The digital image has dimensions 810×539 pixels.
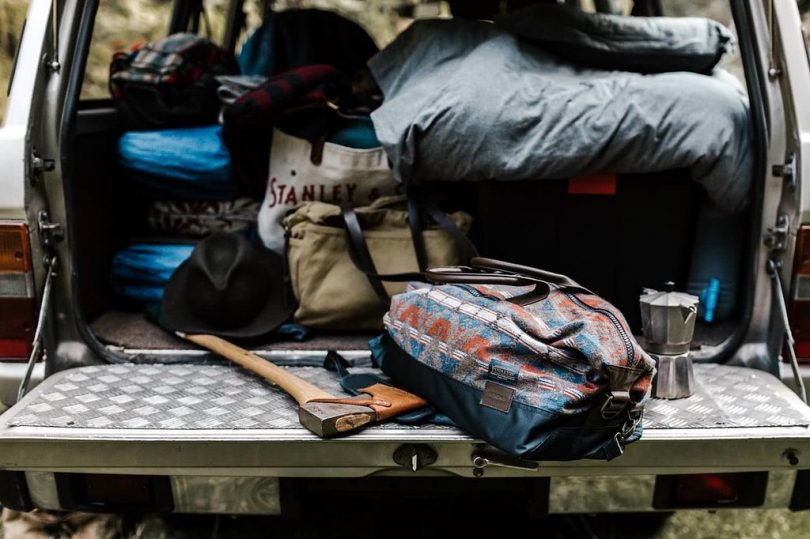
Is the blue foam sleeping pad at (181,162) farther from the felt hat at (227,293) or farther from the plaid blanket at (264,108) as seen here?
the felt hat at (227,293)

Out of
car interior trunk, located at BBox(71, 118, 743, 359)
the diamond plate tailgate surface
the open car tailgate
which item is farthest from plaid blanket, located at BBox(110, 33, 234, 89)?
the open car tailgate

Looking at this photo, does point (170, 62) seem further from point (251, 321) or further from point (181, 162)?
point (251, 321)

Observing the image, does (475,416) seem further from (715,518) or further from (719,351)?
(715,518)

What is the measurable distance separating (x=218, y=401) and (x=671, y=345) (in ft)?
3.15

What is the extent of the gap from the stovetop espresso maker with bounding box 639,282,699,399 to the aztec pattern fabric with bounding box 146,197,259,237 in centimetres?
130

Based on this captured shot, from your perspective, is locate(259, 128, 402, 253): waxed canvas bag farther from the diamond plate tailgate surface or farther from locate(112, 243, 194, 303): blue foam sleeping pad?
the diamond plate tailgate surface

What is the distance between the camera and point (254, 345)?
7.38ft

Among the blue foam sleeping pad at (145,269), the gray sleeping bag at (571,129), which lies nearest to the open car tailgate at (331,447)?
the gray sleeping bag at (571,129)

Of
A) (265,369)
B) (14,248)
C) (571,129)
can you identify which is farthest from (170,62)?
(571,129)

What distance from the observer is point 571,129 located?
6.68ft

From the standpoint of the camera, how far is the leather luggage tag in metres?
1.56

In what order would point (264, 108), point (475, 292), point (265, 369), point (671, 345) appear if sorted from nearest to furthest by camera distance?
point (475, 292) → point (671, 345) → point (265, 369) → point (264, 108)

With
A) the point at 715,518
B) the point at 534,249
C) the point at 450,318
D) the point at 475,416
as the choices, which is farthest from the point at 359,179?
the point at 715,518

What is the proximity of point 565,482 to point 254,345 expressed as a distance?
898mm
